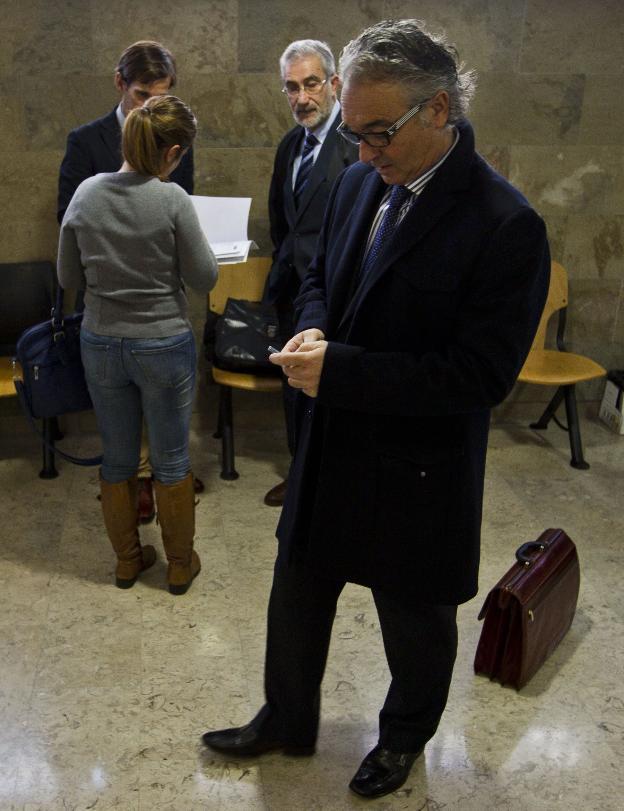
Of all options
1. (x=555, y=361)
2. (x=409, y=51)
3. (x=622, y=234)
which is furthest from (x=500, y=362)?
(x=622, y=234)

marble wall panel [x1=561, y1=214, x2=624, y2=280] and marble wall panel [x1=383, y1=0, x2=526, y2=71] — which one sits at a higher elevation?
marble wall panel [x1=383, y1=0, x2=526, y2=71]

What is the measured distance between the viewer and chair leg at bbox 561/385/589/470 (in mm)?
4125

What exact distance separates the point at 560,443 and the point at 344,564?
2668 millimetres

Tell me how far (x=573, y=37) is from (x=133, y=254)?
2.56 meters

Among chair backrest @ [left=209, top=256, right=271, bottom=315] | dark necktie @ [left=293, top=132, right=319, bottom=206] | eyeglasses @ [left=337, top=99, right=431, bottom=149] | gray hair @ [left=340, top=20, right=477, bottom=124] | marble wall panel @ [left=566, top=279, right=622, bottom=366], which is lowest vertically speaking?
marble wall panel @ [left=566, top=279, right=622, bottom=366]

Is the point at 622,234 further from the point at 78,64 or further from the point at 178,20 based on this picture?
the point at 78,64

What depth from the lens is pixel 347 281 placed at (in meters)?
1.90

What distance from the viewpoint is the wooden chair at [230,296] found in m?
3.94

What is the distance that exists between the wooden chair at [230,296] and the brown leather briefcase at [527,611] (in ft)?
5.10

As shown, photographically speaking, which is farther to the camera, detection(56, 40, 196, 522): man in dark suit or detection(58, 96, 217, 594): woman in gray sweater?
detection(56, 40, 196, 522): man in dark suit

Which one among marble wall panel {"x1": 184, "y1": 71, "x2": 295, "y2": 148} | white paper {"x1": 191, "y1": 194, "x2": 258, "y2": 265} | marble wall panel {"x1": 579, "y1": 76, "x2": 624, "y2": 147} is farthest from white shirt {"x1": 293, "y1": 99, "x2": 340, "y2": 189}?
marble wall panel {"x1": 579, "y1": 76, "x2": 624, "y2": 147}

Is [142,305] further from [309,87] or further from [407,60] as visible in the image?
Answer: [407,60]

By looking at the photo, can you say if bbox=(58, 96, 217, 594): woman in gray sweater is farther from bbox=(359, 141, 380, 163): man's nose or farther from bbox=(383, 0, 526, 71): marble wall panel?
bbox=(383, 0, 526, 71): marble wall panel

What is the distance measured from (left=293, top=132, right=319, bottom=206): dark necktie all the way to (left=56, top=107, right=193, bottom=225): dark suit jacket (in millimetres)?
695
